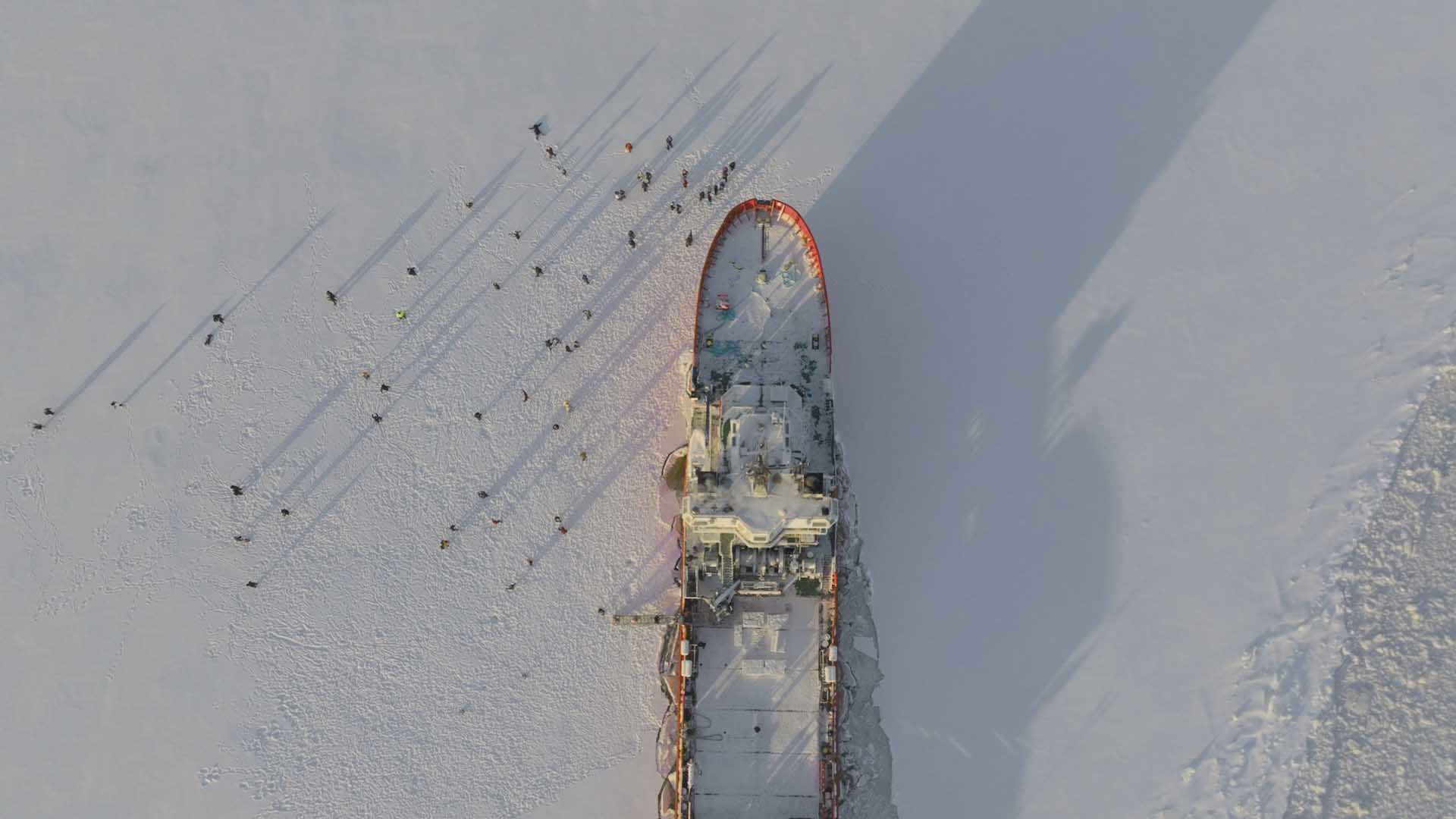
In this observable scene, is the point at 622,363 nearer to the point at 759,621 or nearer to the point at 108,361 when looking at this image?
the point at 759,621

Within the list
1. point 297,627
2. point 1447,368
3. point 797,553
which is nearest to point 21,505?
point 297,627

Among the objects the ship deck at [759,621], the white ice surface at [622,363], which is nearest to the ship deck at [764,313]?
the ship deck at [759,621]

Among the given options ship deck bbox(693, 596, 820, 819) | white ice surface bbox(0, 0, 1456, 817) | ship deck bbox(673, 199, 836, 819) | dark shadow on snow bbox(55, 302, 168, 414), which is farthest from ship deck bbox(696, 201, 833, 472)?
dark shadow on snow bbox(55, 302, 168, 414)

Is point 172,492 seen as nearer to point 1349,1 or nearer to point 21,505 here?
point 21,505

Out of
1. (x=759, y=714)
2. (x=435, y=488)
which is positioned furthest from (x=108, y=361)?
(x=759, y=714)

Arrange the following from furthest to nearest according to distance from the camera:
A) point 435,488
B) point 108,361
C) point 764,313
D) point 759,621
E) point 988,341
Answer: point 108,361 → point 988,341 → point 435,488 → point 764,313 → point 759,621
